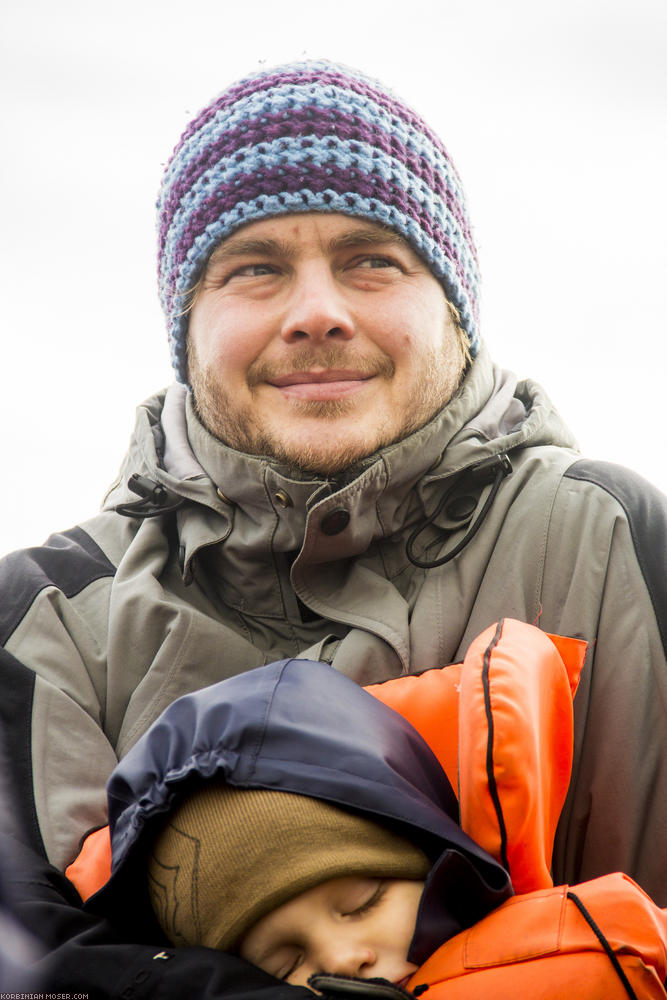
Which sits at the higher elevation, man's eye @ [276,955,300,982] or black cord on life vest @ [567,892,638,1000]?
black cord on life vest @ [567,892,638,1000]

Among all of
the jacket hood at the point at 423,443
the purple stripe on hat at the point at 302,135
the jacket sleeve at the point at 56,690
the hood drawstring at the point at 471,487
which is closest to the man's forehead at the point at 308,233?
the purple stripe on hat at the point at 302,135

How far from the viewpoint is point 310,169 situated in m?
A: 2.00

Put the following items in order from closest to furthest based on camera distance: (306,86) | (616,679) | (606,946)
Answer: (606,946) → (616,679) → (306,86)

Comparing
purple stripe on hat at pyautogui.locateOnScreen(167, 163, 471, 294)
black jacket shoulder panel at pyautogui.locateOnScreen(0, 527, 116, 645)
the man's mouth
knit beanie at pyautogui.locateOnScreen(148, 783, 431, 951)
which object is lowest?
knit beanie at pyautogui.locateOnScreen(148, 783, 431, 951)

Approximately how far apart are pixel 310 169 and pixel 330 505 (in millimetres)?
724

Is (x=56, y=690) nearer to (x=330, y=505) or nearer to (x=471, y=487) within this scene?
(x=330, y=505)

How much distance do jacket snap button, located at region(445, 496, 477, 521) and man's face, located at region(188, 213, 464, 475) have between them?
183 millimetres

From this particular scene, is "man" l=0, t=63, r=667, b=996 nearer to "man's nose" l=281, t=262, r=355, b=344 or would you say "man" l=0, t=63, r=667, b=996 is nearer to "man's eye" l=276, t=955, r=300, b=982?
"man's nose" l=281, t=262, r=355, b=344

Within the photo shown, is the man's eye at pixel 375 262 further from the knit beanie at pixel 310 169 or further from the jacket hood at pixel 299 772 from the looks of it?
the jacket hood at pixel 299 772

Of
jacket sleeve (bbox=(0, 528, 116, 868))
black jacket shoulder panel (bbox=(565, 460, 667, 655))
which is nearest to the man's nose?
black jacket shoulder panel (bbox=(565, 460, 667, 655))

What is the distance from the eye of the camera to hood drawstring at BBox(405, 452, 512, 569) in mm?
1872

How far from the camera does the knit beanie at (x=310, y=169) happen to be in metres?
2.01

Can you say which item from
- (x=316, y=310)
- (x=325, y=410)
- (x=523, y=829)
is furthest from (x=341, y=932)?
(x=316, y=310)

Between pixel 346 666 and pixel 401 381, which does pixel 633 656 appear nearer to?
pixel 346 666
